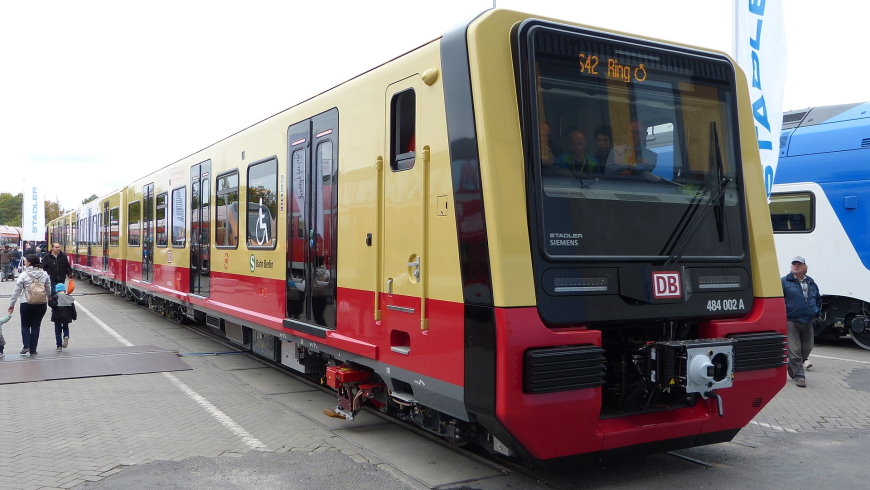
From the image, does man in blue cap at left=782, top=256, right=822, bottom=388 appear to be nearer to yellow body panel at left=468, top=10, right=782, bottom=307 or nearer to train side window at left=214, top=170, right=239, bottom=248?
yellow body panel at left=468, top=10, right=782, bottom=307

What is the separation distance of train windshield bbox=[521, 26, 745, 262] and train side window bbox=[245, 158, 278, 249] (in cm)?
398

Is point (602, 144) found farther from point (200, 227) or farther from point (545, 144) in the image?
point (200, 227)

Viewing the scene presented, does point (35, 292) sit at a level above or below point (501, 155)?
below

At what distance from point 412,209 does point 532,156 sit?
1033mm

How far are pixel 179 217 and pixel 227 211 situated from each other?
3191mm

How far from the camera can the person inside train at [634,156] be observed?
4883 mm

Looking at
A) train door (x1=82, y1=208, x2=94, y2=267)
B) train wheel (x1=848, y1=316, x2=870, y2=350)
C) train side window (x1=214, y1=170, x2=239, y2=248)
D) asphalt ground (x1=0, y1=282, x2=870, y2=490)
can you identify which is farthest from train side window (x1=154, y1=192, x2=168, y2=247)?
train door (x1=82, y1=208, x2=94, y2=267)

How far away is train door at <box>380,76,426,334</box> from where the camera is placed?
5.02 metres

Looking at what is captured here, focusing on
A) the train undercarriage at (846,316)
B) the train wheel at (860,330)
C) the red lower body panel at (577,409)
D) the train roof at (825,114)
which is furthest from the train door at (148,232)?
the train wheel at (860,330)

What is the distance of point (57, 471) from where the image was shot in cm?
536

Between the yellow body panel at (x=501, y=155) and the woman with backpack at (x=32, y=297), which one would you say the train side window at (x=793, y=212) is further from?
the woman with backpack at (x=32, y=297)

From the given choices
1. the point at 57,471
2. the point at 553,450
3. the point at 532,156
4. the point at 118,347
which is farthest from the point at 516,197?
the point at 118,347

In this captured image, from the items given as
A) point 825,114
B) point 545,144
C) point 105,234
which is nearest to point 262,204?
point 545,144

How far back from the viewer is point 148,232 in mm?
14844
